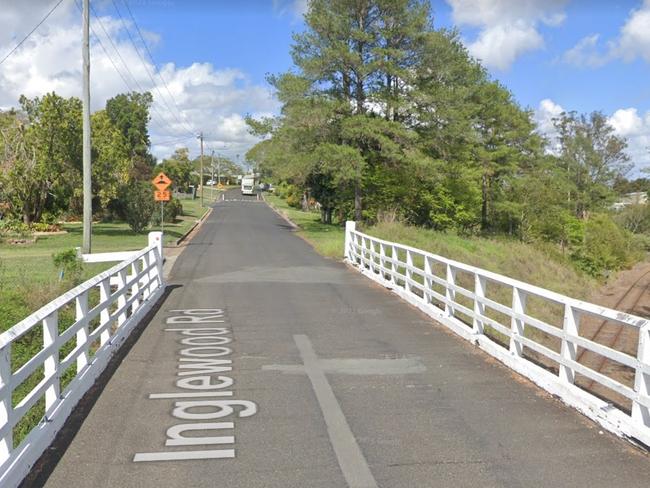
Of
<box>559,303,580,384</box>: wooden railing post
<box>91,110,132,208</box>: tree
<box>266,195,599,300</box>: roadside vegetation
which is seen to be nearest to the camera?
<box>559,303,580,384</box>: wooden railing post

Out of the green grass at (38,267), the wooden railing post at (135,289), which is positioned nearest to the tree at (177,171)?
the green grass at (38,267)

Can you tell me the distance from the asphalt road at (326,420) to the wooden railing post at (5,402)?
352 mm

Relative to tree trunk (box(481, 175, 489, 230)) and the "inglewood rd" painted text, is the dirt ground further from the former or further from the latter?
tree trunk (box(481, 175, 489, 230))

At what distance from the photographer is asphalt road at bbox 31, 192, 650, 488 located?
176 inches

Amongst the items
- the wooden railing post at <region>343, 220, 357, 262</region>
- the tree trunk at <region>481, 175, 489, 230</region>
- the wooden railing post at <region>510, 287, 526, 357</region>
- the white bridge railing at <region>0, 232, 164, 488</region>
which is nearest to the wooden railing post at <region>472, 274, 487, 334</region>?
the wooden railing post at <region>510, 287, 526, 357</region>

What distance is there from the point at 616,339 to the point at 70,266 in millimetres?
20882

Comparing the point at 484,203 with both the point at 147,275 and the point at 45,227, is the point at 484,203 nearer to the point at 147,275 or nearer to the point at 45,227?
the point at 45,227

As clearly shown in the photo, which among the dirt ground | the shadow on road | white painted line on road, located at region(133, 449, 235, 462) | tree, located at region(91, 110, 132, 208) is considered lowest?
the dirt ground

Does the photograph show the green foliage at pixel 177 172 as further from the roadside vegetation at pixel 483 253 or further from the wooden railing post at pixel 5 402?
the wooden railing post at pixel 5 402

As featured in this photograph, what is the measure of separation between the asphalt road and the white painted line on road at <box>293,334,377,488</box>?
2 cm

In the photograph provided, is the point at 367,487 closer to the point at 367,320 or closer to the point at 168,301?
the point at 367,320

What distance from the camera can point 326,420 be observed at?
5582 mm

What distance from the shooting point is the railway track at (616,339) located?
58.9 ft

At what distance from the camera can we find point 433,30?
117ft
